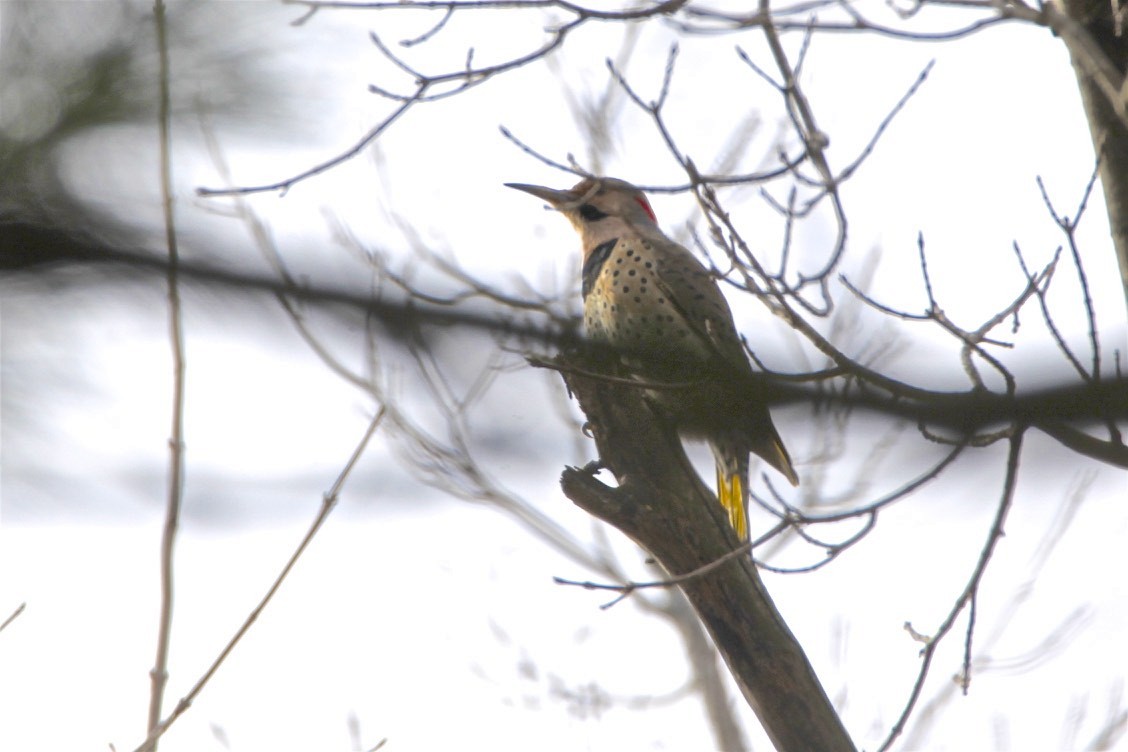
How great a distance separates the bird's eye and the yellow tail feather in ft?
5.48

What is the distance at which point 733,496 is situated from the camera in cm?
577

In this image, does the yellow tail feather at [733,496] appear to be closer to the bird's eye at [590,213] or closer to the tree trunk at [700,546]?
the tree trunk at [700,546]

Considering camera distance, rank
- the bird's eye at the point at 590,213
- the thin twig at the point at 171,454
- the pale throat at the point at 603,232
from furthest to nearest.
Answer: the bird's eye at the point at 590,213 → the pale throat at the point at 603,232 → the thin twig at the point at 171,454

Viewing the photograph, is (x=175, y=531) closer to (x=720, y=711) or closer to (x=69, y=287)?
(x=69, y=287)

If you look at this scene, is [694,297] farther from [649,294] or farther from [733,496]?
[733,496]

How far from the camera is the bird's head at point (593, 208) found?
21.0ft

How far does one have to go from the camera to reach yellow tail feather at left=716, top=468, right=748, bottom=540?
18.7ft

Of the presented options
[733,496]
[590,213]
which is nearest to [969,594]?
[733,496]

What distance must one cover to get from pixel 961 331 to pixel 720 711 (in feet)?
22.0

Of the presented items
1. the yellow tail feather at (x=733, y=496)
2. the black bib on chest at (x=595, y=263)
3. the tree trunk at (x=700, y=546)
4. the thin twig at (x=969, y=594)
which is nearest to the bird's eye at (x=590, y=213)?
the black bib on chest at (x=595, y=263)

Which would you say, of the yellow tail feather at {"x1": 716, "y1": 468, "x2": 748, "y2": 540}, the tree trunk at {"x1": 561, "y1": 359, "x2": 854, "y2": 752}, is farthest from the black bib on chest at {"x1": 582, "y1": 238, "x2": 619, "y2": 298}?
the tree trunk at {"x1": 561, "y1": 359, "x2": 854, "y2": 752}

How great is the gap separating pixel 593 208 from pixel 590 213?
0.03 metres

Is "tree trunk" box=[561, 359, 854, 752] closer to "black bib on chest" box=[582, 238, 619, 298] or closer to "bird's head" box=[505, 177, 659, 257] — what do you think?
→ "black bib on chest" box=[582, 238, 619, 298]

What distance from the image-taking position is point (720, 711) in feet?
30.8
